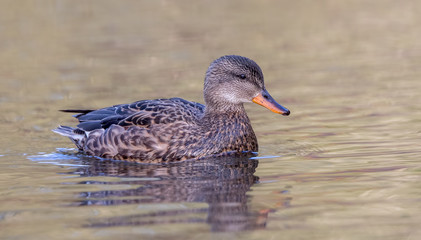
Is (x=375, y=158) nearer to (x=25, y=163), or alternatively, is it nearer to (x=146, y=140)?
(x=146, y=140)

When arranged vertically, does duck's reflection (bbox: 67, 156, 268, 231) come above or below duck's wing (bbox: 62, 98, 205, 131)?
below

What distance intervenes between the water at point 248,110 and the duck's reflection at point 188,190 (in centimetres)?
2

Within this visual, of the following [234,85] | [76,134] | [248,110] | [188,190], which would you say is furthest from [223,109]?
[248,110]

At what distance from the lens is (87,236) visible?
5.38 meters

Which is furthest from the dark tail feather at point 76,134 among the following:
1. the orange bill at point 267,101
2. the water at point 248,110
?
the orange bill at point 267,101

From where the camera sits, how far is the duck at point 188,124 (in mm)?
8352

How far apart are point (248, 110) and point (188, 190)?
453 cm

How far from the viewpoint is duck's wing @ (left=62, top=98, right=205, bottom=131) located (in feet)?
28.0

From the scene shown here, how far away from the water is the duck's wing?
486mm

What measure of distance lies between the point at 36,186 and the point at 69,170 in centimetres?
85

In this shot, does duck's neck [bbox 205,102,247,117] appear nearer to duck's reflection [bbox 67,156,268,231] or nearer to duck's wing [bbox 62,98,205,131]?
duck's wing [bbox 62,98,205,131]

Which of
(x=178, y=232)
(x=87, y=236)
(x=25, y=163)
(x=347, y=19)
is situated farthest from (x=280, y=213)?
(x=347, y=19)

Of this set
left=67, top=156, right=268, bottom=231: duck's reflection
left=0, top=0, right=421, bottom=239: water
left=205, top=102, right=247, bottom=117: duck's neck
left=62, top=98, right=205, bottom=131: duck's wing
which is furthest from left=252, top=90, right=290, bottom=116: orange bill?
left=62, top=98, right=205, bottom=131: duck's wing

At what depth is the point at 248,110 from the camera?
440 inches
